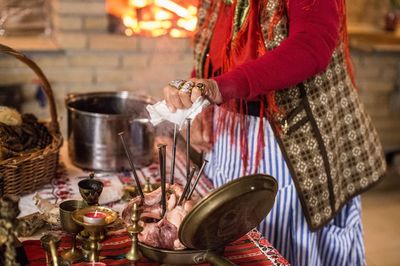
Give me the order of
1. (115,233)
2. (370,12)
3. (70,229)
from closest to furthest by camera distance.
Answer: (70,229)
(115,233)
(370,12)

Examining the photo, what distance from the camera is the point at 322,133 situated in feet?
4.87

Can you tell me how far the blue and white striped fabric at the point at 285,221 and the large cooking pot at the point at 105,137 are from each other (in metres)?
0.22

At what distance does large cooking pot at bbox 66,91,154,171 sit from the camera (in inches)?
60.7

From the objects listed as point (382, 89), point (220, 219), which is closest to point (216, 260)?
point (220, 219)

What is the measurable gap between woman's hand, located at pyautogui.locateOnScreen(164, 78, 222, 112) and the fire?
201 centimetres

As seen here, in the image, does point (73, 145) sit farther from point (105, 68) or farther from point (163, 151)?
point (105, 68)

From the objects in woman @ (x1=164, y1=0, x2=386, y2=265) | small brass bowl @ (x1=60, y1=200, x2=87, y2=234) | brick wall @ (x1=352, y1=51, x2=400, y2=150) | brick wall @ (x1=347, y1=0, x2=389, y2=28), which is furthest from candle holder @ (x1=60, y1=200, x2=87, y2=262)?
brick wall @ (x1=347, y1=0, x2=389, y2=28)

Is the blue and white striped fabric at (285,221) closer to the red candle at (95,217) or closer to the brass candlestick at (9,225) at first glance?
the red candle at (95,217)

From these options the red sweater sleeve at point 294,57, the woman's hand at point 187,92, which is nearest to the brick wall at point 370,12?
the red sweater sleeve at point 294,57

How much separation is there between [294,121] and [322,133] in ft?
0.30

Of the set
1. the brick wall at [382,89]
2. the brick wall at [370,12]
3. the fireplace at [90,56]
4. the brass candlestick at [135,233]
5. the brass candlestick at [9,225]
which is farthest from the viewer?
the brick wall at [370,12]

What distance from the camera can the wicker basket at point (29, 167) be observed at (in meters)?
1.34

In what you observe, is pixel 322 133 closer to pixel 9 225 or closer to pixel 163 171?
pixel 163 171

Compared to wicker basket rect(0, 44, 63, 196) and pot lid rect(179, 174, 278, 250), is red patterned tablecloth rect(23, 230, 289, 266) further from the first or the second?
wicker basket rect(0, 44, 63, 196)
